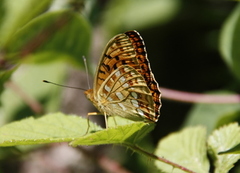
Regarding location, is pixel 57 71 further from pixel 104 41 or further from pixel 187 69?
pixel 187 69

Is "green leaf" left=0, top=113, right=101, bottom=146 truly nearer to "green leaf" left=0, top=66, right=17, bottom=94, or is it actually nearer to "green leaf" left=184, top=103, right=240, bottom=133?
"green leaf" left=0, top=66, right=17, bottom=94

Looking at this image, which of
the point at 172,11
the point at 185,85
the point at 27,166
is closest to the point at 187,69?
the point at 185,85

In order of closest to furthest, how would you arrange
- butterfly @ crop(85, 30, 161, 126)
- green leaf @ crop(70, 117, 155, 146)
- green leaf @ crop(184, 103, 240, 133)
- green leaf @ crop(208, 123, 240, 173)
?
1. green leaf @ crop(70, 117, 155, 146)
2. green leaf @ crop(208, 123, 240, 173)
3. butterfly @ crop(85, 30, 161, 126)
4. green leaf @ crop(184, 103, 240, 133)

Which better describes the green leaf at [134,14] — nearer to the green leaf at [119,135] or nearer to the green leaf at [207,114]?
the green leaf at [207,114]

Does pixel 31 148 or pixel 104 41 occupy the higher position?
pixel 104 41

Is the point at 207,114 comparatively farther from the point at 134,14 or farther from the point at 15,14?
the point at 134,14

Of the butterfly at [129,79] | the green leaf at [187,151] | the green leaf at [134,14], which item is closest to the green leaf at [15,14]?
the butterfly at [129,79]

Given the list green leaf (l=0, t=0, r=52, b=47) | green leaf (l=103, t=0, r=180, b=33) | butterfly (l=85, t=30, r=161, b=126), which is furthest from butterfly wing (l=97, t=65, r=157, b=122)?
green leaf (l=103, t=0, r=180, b=33)
